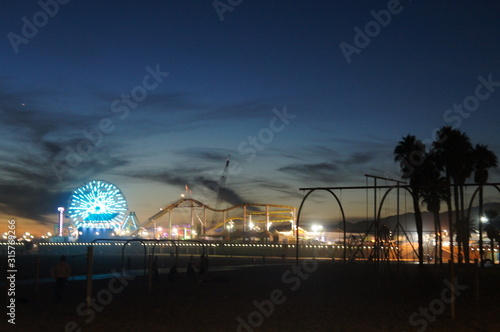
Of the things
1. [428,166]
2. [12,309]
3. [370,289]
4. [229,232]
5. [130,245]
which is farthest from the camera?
[229,232]

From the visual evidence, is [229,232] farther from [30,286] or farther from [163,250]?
[30,286]

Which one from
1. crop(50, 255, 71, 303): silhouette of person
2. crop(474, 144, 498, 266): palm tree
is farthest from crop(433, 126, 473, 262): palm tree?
crop(50, 255, 71, 303): silhouette of person

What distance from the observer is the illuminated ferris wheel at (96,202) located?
80.4 metres

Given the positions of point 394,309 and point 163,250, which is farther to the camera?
point 163,250

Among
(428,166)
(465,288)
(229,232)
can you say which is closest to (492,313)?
(465,288)

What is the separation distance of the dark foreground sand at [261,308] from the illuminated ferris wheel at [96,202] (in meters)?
59.7

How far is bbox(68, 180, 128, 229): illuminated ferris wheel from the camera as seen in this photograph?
3167 inches

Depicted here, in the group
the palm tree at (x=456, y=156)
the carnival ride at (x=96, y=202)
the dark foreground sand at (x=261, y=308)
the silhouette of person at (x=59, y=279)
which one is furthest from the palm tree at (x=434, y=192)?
the carnival ride at (x=96, y=202)

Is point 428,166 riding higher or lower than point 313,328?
higher

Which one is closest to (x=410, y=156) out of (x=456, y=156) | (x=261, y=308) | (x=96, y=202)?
(x=456, y=156)

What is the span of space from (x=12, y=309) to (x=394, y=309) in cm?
1072

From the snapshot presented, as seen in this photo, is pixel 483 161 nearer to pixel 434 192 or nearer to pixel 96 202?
pixel 434 192

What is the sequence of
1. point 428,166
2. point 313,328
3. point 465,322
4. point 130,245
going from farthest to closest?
point 130,245, point 428,166, point 465,322, point 313,328

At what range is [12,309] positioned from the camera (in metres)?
14.4
